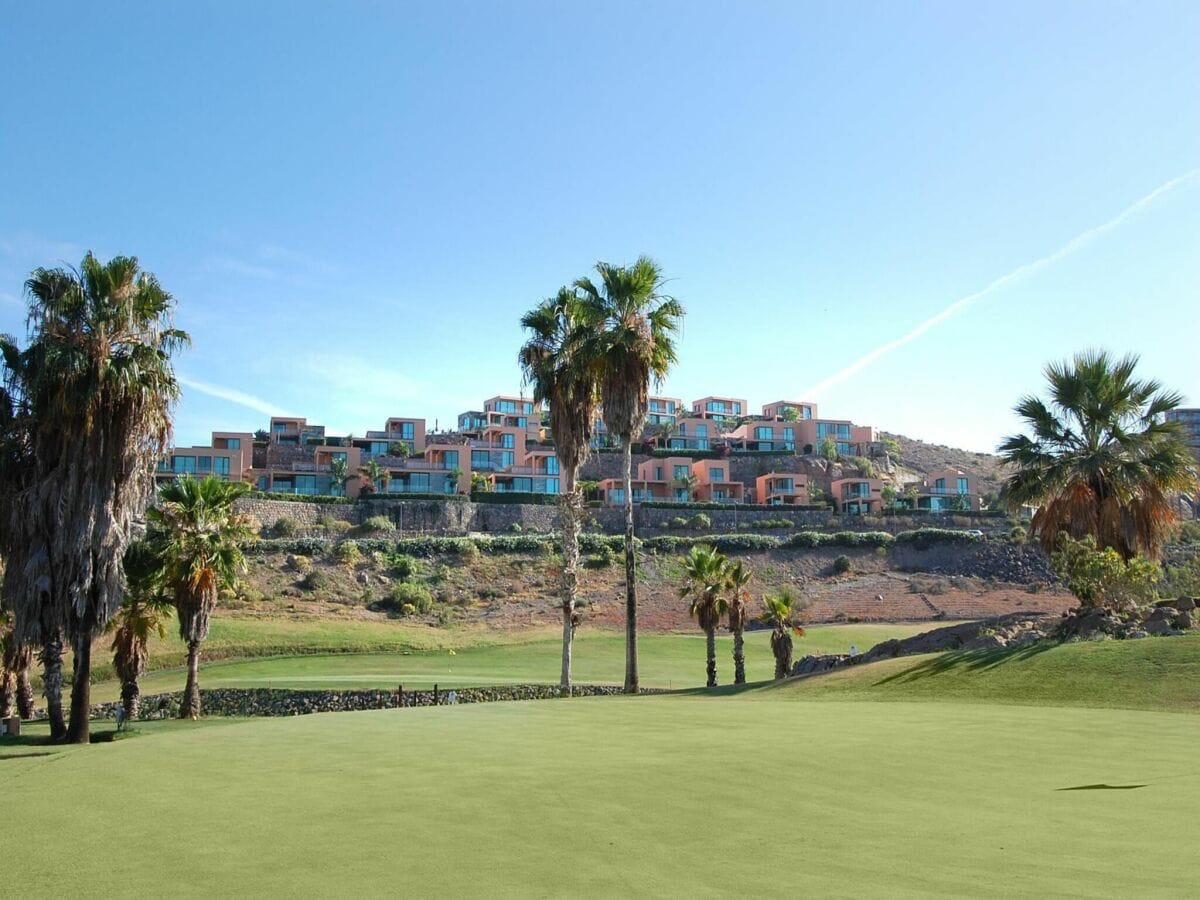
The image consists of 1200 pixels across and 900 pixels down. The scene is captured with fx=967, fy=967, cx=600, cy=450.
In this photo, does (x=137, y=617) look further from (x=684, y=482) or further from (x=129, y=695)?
(x=684, y=482)

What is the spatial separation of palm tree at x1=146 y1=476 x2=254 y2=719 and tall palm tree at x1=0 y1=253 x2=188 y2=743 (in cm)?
563

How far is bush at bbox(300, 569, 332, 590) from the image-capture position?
67750mm

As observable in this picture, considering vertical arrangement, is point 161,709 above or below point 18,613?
below

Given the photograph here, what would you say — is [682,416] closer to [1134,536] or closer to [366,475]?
[366,475]

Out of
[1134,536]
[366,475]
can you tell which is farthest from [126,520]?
[366,475]

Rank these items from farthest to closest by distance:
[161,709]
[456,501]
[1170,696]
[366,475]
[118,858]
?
[366,475], [456,501], [161,709], [1170,696], [118,858]

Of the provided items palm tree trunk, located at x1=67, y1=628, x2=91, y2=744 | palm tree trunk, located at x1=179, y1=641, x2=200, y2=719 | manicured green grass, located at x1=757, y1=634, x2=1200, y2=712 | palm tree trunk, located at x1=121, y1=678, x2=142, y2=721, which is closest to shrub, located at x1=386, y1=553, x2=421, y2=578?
palm tree trunk, located at x1=121, y1=678, x2=142, y2=721

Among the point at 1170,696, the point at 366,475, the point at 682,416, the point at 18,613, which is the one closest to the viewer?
the point at 1170,696

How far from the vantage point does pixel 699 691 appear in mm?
28062

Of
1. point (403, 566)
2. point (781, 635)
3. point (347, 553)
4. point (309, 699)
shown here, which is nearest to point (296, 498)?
point (347, 553)

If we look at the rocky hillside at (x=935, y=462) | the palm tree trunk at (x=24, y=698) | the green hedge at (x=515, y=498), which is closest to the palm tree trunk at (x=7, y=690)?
the palm tree trunk at (x=24, y=698)

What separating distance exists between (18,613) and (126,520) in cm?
308

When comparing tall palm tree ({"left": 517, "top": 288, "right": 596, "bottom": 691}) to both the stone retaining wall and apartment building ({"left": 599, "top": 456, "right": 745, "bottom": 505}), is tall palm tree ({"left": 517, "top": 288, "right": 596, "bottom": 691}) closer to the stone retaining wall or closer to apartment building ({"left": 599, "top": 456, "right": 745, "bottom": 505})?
the stone retaining wall

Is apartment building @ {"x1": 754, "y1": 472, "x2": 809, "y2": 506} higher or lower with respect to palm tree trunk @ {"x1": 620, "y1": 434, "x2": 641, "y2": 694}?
higher
